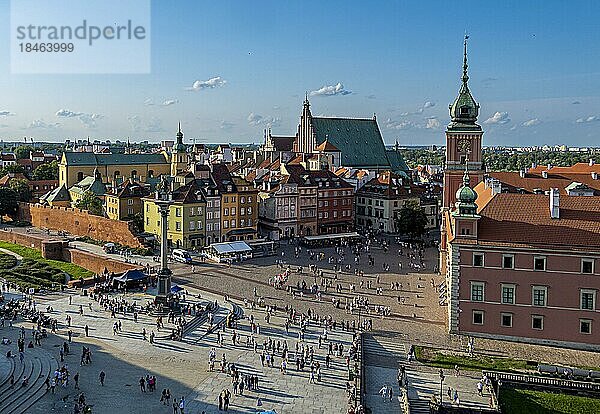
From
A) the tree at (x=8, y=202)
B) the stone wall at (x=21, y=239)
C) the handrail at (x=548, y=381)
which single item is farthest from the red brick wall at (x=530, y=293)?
the tree at (x=8, y=202)

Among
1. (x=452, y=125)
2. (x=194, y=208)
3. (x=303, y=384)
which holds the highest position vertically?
(x=452, y=125)

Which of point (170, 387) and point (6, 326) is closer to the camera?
point (170, 387)

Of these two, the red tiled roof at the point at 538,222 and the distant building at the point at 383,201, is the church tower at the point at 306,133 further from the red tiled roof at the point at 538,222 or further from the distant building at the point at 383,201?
the red tiled roof at the point at 538,222

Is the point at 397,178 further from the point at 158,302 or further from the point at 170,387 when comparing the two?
the point at 170,387

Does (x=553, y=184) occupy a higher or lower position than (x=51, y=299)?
higher

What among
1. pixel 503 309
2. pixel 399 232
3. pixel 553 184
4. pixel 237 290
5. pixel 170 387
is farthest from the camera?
pixel 399 232

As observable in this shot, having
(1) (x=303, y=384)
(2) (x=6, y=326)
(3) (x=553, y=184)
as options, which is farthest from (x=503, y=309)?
(2) (x=6, y=326)

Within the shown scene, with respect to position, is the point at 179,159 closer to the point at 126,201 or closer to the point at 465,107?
the point at 126,201

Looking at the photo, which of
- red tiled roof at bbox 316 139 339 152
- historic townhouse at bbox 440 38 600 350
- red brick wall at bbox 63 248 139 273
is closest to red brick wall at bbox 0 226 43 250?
red brick wall at bbox 63 248 139 273

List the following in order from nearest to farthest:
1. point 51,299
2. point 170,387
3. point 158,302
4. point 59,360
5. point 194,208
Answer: point 170,387 < point 59,360 < point 158,302 < point 51,299 < point 194,208

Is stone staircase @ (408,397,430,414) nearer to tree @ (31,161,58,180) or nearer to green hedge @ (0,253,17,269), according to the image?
green hedge @ (0,253,17,269)
